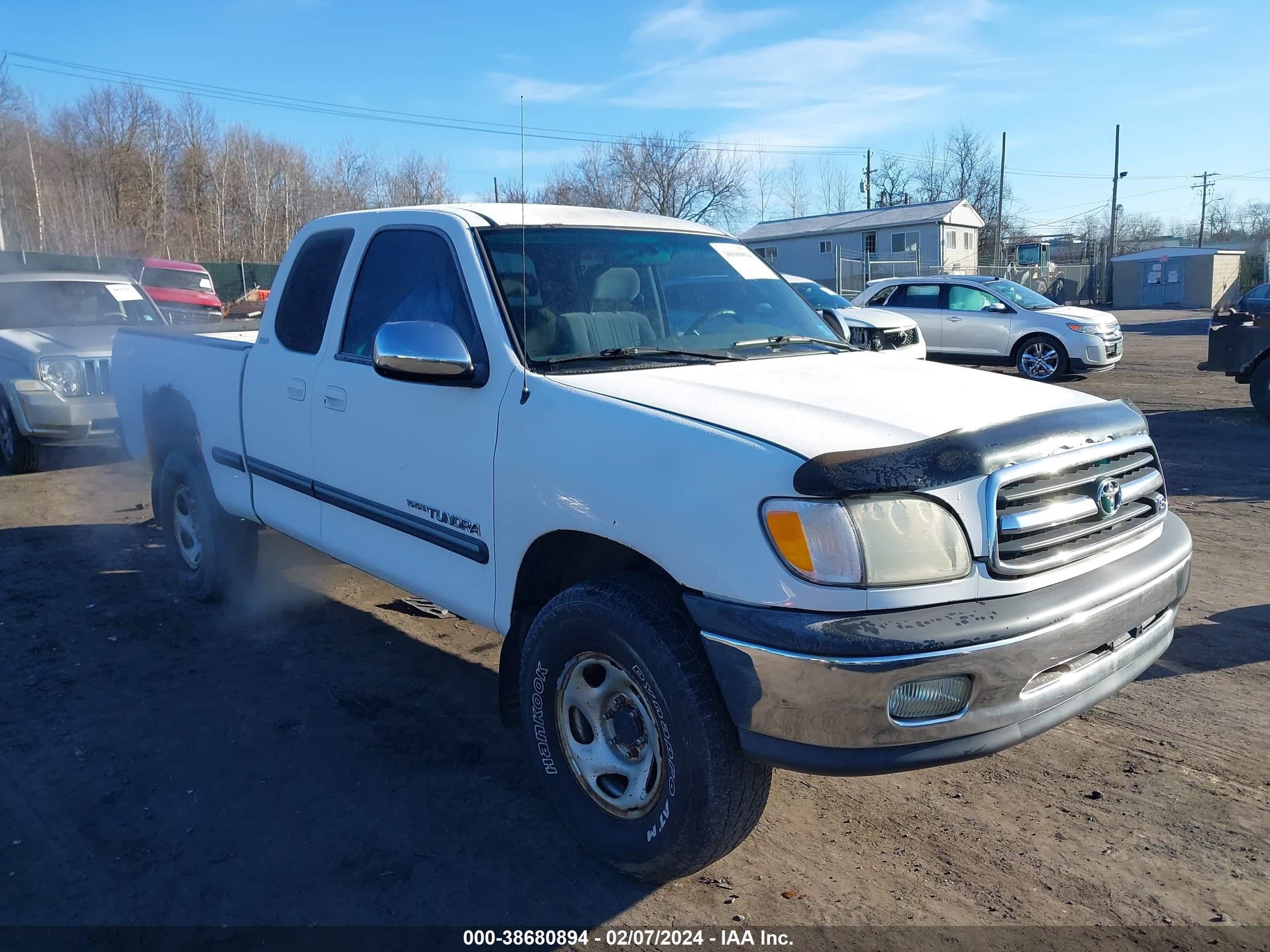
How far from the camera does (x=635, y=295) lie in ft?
12.1

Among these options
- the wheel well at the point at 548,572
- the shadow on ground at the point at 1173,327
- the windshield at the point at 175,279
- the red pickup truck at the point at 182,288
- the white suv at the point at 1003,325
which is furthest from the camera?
the shadow on ground at the point at 1173,327

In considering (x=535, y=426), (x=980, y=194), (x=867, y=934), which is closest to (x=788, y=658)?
(x=867, y=934)

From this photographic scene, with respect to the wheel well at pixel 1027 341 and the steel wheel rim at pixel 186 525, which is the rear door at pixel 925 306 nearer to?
the wheel well at pixel 1027 341

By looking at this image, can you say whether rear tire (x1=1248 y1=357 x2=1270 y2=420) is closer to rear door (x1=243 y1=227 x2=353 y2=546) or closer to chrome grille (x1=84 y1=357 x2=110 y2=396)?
rear door (x1=243 y1=227 x2=353 y2=546)

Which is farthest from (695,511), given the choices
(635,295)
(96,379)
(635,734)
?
(96,379)

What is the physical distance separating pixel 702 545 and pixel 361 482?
6.12ft

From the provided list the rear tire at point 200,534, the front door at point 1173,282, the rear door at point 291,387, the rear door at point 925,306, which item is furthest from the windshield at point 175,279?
the front door at point 1173,282

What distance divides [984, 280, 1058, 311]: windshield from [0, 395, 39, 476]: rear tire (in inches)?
561

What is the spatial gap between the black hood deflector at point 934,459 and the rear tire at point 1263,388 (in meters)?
10.3

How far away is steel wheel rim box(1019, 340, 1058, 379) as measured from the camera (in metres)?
15.4

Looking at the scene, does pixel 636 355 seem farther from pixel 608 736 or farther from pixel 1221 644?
pixel 1221 644

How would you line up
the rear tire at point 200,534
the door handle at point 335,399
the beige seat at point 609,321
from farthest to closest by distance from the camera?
the rear tire at point 200,534 < the door handle at point 335,399 < the beige seat at point 609,321

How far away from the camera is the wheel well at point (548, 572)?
296 centimetres

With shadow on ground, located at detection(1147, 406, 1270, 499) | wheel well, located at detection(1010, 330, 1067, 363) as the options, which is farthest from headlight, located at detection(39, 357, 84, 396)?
wheel well, located at detection(1010, 330, 1067, 363)
